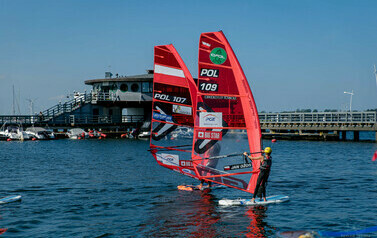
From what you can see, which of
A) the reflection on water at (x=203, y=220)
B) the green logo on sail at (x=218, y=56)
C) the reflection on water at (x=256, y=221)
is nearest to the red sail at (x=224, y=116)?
the green logo on sail at (x=218, y=56)

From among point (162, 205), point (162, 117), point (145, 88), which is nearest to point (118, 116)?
point (145, 88)

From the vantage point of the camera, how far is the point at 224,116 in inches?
644

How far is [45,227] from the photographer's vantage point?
13953mm

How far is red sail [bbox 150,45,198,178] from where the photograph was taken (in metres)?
19.8

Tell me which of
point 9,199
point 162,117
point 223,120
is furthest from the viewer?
point 162,117

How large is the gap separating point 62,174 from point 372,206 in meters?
17.7

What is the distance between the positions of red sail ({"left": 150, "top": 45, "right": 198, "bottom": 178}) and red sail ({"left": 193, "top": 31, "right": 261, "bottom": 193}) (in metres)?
2.91

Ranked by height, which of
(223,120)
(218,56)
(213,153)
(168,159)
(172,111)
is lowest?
A: (168,159)

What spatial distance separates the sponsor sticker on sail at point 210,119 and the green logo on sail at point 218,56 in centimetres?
189

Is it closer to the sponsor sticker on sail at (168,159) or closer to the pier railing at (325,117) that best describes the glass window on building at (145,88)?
the pier railing at (325,117)

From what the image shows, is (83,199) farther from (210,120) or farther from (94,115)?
(94,115)

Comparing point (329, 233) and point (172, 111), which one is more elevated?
point (172, 111)

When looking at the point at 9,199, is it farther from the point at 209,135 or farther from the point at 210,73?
the point at 210,73

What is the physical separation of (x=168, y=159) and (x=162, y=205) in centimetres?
350
